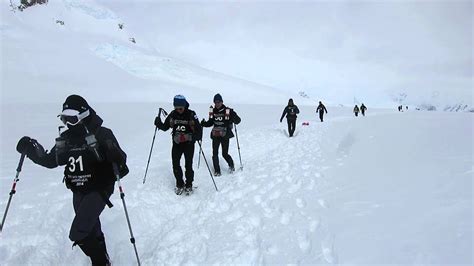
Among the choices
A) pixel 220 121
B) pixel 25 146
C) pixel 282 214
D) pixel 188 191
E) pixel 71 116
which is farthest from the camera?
pixel 220 121

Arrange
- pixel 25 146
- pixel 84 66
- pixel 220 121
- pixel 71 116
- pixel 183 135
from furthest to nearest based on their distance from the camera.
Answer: pixel 84 66, pixel 220 121, pixel 183 135, pixel 25 146, pixel 71 116

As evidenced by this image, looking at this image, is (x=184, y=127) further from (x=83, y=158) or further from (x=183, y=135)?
(x=83, y=158)

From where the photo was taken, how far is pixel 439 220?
4.57 metres

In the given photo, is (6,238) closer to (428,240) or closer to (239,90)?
(428,240)

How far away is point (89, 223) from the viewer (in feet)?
13.9

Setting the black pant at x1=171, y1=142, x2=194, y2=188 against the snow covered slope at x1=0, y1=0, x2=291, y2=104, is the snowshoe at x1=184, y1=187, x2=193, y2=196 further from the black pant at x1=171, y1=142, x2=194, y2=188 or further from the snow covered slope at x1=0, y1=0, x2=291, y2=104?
the snow covered slope at x1=0, y1=0, x2=291, y2=104

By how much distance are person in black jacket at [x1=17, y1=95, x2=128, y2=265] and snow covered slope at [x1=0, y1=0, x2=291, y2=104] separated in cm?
3018

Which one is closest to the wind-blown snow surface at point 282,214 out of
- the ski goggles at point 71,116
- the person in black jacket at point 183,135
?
the person in black jacket at point 183,135

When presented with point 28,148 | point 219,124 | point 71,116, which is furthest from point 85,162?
point 219,124

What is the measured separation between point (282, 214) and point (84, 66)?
53.1 meters

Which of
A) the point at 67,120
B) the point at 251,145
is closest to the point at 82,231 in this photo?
the point at 67,120

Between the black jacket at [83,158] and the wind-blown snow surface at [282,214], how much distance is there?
134 cm

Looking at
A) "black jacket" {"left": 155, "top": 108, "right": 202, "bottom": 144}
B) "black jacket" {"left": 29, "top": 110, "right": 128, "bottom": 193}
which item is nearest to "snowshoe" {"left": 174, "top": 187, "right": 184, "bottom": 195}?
"black jacket" {"left": 155, "top": 108, "right": 202, "bottom": 144}

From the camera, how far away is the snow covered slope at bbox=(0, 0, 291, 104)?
4138 centimetres
